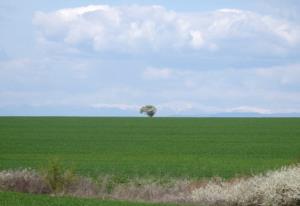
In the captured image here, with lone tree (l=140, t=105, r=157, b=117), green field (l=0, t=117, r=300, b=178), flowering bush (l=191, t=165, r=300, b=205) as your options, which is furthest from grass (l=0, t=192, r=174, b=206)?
lone tree (l=140, t=105, r=157, b=117)

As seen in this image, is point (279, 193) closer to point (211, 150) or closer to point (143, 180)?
point (143, 180)

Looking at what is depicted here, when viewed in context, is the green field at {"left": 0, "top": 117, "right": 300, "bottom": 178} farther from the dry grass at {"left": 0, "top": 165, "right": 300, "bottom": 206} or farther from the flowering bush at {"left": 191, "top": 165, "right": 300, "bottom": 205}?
the flowering bush at {"left": 191, "top": 165, "right": 300, "bottom": 205}

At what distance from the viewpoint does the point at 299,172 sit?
21906 millimetres

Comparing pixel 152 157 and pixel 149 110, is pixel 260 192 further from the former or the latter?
pixel 149 110

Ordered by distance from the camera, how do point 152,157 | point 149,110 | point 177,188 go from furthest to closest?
point 149,110
point 152,157
point 177,188

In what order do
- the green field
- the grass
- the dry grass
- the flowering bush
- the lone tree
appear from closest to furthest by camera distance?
the grass, the flowering bush, the dry grass, the green field, the lone tree

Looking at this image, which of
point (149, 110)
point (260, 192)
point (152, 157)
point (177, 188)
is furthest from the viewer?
point (149, 110)

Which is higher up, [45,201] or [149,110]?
[149,110]

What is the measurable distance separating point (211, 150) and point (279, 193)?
23721mm

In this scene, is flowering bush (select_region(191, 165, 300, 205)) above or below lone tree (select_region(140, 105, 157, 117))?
below

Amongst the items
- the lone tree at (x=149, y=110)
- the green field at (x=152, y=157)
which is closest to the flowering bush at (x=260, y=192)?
the green field at (x=152, y=157)

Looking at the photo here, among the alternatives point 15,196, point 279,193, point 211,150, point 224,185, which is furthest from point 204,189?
point 211,150

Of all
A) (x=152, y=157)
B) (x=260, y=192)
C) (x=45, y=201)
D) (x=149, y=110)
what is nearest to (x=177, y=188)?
(x=260, y=192)

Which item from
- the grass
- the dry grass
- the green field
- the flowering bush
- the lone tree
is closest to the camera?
the grass
